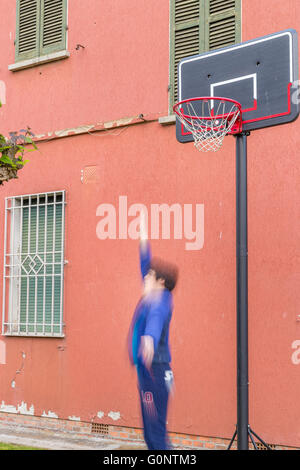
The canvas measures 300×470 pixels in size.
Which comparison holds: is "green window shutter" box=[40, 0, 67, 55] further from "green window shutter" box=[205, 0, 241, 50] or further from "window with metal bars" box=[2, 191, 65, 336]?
"green window shutter" box=[205, 0, 241, 50]

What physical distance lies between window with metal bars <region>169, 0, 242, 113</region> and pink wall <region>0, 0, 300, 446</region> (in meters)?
0.12

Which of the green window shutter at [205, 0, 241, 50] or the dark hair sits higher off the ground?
the green window shutter at [205, 0, 241, 50]

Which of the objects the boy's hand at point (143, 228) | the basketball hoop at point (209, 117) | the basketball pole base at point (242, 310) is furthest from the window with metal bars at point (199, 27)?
the basketball pole base at point (242, 310)

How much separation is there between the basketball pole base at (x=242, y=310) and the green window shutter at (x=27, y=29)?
4334 millimetres

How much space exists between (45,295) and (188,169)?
2.60m

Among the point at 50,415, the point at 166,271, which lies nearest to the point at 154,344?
the point at 166,271

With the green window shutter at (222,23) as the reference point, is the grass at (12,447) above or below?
below

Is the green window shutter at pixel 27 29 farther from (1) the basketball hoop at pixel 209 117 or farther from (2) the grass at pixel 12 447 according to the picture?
(2) the grass at pixel 12 447

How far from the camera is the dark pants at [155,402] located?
742cm

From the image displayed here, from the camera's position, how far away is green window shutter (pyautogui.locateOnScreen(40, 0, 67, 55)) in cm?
884

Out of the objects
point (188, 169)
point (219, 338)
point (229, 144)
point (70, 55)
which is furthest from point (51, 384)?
point (70, 55)

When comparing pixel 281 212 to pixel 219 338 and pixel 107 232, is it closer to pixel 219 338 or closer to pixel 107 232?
pixel 219 338

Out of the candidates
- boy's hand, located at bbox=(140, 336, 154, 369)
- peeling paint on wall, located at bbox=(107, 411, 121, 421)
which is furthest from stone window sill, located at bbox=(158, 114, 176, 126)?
peeling paint on wall, located at bbox=(107, 411, 121, 421)

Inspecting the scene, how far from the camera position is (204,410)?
717 cm
